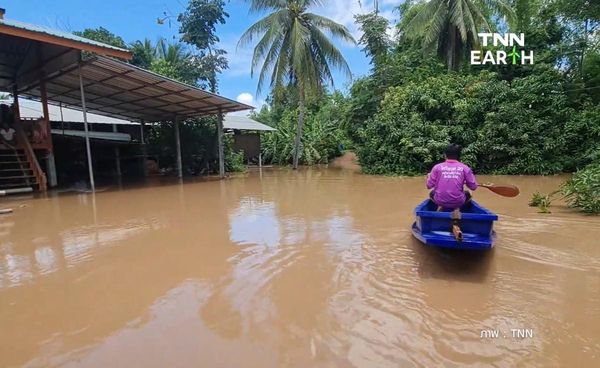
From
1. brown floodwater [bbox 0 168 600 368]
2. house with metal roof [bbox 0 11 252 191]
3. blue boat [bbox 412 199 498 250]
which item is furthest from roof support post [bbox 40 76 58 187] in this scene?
blue boat [bbox 412 199 498 250]

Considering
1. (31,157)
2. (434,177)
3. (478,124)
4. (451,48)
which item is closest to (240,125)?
(31,157)

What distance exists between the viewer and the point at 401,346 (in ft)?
8.85

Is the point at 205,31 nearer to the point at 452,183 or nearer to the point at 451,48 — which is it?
the point at 451,48

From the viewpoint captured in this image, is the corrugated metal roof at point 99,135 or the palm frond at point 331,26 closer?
the corrugated metal roof at point 99,135

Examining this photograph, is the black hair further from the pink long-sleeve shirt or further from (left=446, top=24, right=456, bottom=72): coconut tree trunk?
(left=446, top=24, right=456, bottom=72): coconut tree trunk

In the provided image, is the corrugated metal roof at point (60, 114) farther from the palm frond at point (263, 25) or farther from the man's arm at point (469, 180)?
the man's arm at point (469, 180)

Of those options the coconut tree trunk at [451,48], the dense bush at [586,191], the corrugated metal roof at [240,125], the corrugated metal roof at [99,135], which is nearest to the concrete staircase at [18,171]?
the corrugated metal roof at [99,135]

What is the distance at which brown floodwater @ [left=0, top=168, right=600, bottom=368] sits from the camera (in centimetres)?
263

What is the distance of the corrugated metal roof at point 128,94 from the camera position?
10422mm

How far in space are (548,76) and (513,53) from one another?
2823mm

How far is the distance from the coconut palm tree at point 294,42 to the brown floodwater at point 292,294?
13.0m

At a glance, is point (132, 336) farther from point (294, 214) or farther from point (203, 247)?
point (294, 214)

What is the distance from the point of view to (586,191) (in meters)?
6.99

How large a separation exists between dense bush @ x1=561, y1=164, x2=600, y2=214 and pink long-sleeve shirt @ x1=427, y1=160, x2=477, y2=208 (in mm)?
4096
